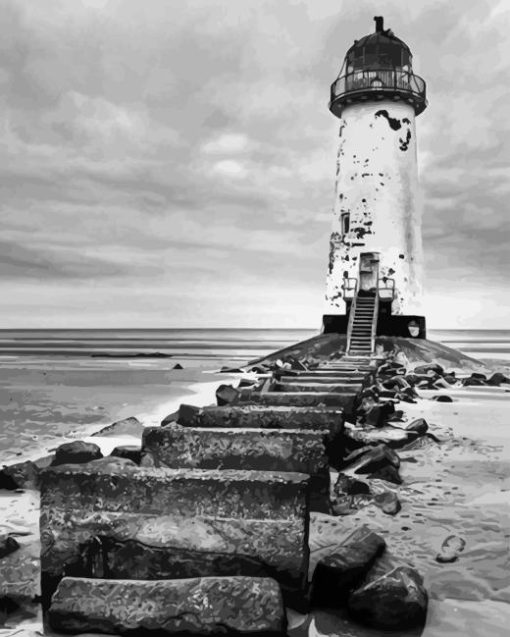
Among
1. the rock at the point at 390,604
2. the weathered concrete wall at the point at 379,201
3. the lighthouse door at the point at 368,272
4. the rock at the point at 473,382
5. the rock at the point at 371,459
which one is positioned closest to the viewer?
the rock at the point at 390,604

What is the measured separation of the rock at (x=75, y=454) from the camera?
688 cm

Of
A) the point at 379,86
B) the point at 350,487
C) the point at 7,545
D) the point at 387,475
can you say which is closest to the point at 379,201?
the point at 379,86

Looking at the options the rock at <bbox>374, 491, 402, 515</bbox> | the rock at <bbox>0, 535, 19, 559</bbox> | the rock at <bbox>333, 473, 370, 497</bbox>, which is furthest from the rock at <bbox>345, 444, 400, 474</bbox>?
the rock at <bbox>0, 535, 19, 559</bbox>

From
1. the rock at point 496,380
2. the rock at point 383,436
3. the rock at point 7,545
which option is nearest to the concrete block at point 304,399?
the rock at point 383,436

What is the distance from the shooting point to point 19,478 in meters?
6.49

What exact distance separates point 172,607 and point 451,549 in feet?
7.00

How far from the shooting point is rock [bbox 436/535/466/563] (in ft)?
15.0

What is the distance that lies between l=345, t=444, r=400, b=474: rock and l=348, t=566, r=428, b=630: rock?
9.26ft

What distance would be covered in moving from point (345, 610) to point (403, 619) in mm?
330

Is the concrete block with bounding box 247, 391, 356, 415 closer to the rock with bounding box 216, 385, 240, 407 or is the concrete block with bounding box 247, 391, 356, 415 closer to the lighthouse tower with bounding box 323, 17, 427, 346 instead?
the rock with bounding box 216, 385, 240, 407

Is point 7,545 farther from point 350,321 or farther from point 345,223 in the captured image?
point 345,223

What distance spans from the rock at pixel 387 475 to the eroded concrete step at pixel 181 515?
108 inches

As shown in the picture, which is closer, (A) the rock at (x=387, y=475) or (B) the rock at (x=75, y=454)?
(A) the rock at (x=387, y=475)

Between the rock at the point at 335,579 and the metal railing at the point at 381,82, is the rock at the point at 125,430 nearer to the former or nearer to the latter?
the rock at the point at 335,579
